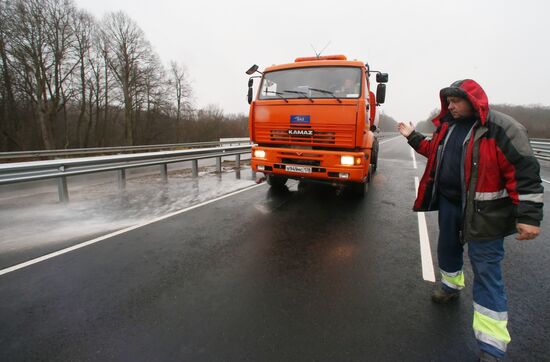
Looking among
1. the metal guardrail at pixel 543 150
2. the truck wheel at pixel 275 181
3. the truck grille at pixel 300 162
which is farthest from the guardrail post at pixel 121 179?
the metal guardrail at pixel 543 150

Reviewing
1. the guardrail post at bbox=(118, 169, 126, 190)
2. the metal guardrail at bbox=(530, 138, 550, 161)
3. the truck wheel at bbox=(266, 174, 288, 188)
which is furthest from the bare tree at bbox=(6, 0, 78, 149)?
the metal guardrail at bbox=(530, 138, 550, 161)

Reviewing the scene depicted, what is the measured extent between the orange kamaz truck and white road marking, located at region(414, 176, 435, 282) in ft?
4.14

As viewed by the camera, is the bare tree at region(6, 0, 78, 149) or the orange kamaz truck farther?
the bare tree at region(6, 0, 78, 149)

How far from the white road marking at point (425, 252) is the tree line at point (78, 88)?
2653 cm

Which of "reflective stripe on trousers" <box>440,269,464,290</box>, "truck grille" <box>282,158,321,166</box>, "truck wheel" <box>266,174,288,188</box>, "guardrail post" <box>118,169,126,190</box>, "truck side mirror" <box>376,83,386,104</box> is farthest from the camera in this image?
"guardrail post" <box>118,169,126,190</box>

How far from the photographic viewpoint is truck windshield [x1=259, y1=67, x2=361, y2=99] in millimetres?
5387

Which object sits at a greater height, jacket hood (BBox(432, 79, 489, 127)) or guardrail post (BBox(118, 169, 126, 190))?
jacket hood (BBox(432, 79, 489, 127))

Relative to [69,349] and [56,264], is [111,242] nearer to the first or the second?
[56,264]

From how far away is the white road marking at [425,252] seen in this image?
10.0ft

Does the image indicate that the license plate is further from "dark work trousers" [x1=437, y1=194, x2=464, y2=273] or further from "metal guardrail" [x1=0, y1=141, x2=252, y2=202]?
"metal guardrail" [x1=0, y1=141, x2=252, y2=202]

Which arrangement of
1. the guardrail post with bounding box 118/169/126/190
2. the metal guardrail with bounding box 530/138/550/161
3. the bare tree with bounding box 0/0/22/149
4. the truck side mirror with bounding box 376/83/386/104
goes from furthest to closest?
the bare tree with bounding box 0/0/22/149, the metal guardrail with bounding box 530/138/550/161, the guardrail post with bounding box 118/169/126/190, the truck side mirror with bounding box 376/83/386/104

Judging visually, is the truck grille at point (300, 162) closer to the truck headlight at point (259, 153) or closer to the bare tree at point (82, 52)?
the truck headlight at point (259, 153)

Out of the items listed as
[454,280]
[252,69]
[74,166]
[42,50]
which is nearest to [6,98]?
[42,50]

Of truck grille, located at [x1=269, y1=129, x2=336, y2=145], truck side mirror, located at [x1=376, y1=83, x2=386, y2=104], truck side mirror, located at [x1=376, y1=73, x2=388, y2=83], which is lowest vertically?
truck grille, located at [x1=269, y1=129, x2=336, y2=145]
